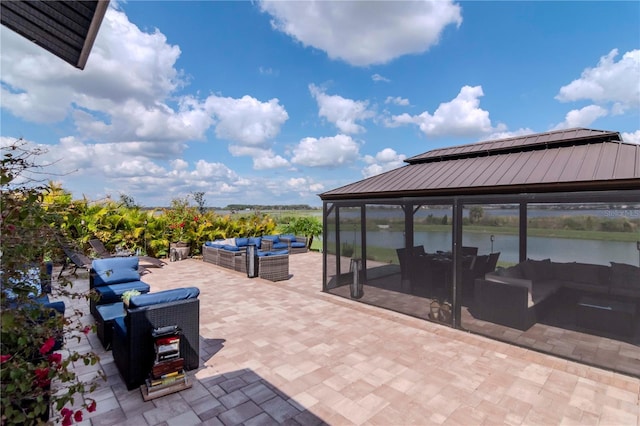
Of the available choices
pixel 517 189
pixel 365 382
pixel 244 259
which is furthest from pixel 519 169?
pixel 244 259

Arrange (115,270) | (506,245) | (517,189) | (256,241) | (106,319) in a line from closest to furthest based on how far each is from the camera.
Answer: (106,319) < (517,189) < (115,270) < (506,245) < (256,241)

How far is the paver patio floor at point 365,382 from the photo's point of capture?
314 cm

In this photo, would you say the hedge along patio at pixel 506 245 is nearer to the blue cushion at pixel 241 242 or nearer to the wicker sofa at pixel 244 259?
the wicker sofa at pixel 244 259

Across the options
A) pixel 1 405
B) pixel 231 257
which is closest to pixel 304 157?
pixel 231 257

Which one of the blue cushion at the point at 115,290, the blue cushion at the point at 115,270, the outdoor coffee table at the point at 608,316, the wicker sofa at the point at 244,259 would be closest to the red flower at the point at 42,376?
the blue cushion at the point at 115,290

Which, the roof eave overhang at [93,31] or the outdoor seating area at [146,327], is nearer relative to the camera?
the roof eave overhang at [93,31]

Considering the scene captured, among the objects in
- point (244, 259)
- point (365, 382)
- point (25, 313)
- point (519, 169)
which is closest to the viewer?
point (25, 313)

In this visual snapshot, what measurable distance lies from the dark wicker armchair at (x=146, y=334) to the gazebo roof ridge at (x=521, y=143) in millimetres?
6668

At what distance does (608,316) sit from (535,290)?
1.07 meters

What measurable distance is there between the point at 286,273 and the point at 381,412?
21.0 feet

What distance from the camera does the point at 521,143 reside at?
6590 mm

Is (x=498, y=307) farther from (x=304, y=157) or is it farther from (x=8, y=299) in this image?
(x=304, y=157)

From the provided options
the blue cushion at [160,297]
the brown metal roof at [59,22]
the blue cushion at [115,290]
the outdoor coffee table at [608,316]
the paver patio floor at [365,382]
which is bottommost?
the paver patio floor at [365,382]

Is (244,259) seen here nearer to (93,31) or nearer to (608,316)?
(93,31)
